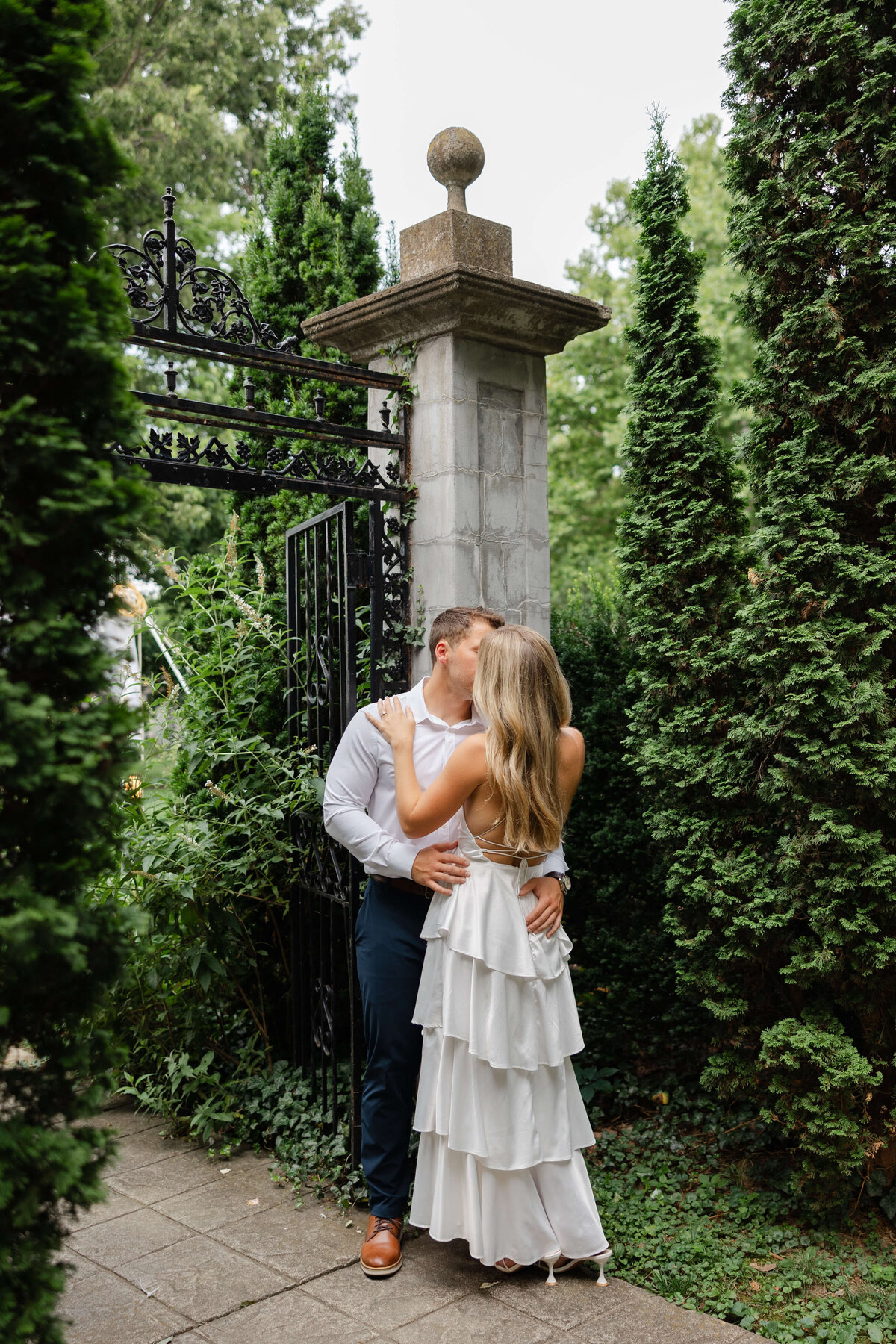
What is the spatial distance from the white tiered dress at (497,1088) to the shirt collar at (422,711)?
1.44 feet

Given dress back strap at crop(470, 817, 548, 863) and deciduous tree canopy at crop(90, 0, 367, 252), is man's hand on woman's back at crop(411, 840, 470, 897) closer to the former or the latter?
dress back strap at crop(470, 817, 548, 863)

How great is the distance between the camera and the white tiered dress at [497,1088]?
319 centimetres

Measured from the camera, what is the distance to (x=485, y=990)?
323 cm

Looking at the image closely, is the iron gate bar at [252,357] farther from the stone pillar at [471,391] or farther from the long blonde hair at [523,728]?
the long blonde hair at [523,728]

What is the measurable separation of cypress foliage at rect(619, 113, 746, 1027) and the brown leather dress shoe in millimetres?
1429

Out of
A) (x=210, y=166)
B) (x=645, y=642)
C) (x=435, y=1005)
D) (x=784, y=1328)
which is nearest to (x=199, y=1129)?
(x=435, y=1005)

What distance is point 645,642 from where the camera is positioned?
4.30 metres

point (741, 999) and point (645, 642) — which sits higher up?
point (645, 642)

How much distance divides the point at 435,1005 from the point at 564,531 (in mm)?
18579

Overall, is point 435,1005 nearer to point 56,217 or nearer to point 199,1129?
point 199,1129

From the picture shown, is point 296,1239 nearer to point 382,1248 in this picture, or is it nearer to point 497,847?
point 382,1248

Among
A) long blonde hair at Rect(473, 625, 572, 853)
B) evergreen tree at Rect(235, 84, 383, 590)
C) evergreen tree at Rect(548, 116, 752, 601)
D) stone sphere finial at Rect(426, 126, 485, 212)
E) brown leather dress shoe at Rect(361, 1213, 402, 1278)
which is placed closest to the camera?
long blonde hair at Rect(473, 625, 572, 853)

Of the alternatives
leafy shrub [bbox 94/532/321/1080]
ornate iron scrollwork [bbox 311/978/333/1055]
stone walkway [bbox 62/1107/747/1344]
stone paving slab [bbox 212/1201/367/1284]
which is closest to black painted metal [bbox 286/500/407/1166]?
ornate iron scrollwork [bbox 311/978/333/1055]

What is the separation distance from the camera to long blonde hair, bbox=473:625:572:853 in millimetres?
3152
